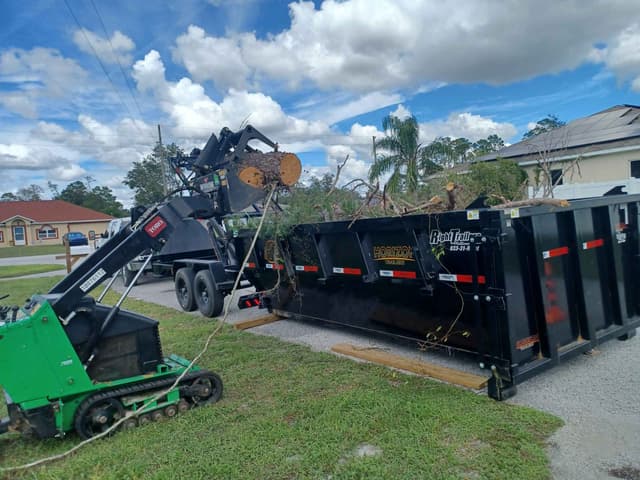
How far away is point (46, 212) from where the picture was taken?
5978 centimetres

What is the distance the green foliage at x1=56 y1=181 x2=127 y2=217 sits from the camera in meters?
71.1

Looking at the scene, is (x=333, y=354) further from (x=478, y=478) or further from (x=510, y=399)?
(x=478, y=478)

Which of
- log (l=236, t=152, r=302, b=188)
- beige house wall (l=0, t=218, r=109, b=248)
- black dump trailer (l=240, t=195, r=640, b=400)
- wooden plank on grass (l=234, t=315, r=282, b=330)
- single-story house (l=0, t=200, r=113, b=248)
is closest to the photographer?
black dump trailer (l=240, t=195, r=640, b=400)

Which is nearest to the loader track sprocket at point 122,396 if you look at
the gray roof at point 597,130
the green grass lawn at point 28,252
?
the gray roof at point 597,130

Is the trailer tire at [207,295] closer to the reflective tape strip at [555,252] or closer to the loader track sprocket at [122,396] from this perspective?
the loader track sprocket at [122,396]

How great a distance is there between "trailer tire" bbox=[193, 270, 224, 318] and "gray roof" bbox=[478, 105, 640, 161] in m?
13.1

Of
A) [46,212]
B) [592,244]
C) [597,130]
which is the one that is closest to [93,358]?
[592,244]

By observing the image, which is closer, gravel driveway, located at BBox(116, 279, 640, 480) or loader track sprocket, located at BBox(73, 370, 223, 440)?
gravel driveway, located at BBox(116, 279, 640, 480)

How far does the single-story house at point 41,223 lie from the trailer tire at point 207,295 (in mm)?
53801

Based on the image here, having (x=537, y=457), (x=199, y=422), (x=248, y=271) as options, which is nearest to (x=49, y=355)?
(x=199, y=422)

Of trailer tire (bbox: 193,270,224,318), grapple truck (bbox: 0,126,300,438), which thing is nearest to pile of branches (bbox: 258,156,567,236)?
grapple truck (bbox: 0,126,300,438)

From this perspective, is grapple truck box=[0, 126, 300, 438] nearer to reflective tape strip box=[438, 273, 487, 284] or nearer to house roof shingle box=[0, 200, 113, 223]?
reflective tape strip box=[438, 273, 487, 284]

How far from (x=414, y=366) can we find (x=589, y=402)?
1.65 meters

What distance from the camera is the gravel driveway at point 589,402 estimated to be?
315 centimetres
